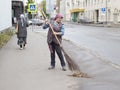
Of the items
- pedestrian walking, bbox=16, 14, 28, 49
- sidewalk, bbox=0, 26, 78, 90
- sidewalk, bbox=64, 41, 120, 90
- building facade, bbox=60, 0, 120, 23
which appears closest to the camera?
sidewalk, bbox=0, 26, 78, 90

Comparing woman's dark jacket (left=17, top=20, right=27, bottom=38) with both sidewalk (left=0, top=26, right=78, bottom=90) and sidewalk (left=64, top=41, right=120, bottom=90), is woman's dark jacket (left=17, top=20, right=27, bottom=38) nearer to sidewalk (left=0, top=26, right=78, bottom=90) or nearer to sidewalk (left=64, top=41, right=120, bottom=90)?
sidewalk (left=64, top=41, right=120, bottom=90)

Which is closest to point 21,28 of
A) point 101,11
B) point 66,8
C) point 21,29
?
point 21,29

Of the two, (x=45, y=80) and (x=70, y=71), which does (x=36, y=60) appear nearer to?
(x=70, y=71)

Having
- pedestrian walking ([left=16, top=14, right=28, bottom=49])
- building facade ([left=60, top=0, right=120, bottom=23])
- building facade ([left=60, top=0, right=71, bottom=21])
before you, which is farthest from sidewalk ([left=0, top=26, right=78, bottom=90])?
building facade ([left=60, top=0, right=71, bottom=21])

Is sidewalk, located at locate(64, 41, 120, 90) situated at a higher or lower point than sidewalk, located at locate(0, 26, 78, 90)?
lower

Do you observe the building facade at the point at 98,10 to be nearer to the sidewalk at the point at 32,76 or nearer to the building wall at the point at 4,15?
the building wall at the point at 4,15

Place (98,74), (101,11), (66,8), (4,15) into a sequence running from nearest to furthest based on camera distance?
(98,74)
(4,15)
(101,11)
(66,8)

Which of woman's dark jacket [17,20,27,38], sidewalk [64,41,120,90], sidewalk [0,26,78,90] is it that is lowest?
sidewalk [64,41,120,90]

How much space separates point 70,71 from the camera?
12.4m

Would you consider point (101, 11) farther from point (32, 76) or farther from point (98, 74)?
point (32, 76)

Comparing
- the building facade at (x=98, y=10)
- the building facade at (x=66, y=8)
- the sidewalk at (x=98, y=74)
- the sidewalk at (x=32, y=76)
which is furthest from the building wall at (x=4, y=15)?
the building facade at (x=66, y=8)

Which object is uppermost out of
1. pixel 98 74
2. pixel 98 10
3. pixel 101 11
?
pixel 98 10

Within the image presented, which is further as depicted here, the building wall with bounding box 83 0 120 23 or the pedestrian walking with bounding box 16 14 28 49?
the building wall with bounding box 83 0 120 23

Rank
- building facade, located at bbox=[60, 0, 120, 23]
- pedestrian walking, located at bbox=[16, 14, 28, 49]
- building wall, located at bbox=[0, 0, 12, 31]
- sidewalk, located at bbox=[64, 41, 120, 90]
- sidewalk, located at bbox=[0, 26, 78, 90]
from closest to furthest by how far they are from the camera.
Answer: sidewalk, located at bbox=[0, 26, 78, 90]
sidewalk, located at bbox=[64, 41, 120, 90]
pedestrian walking, located at bbox=[16, 14, 28, 49]
building wall, located at bbox=[0, 0, 12, 31]
building facade, located at bbox=[60, 0, 120, 23]
